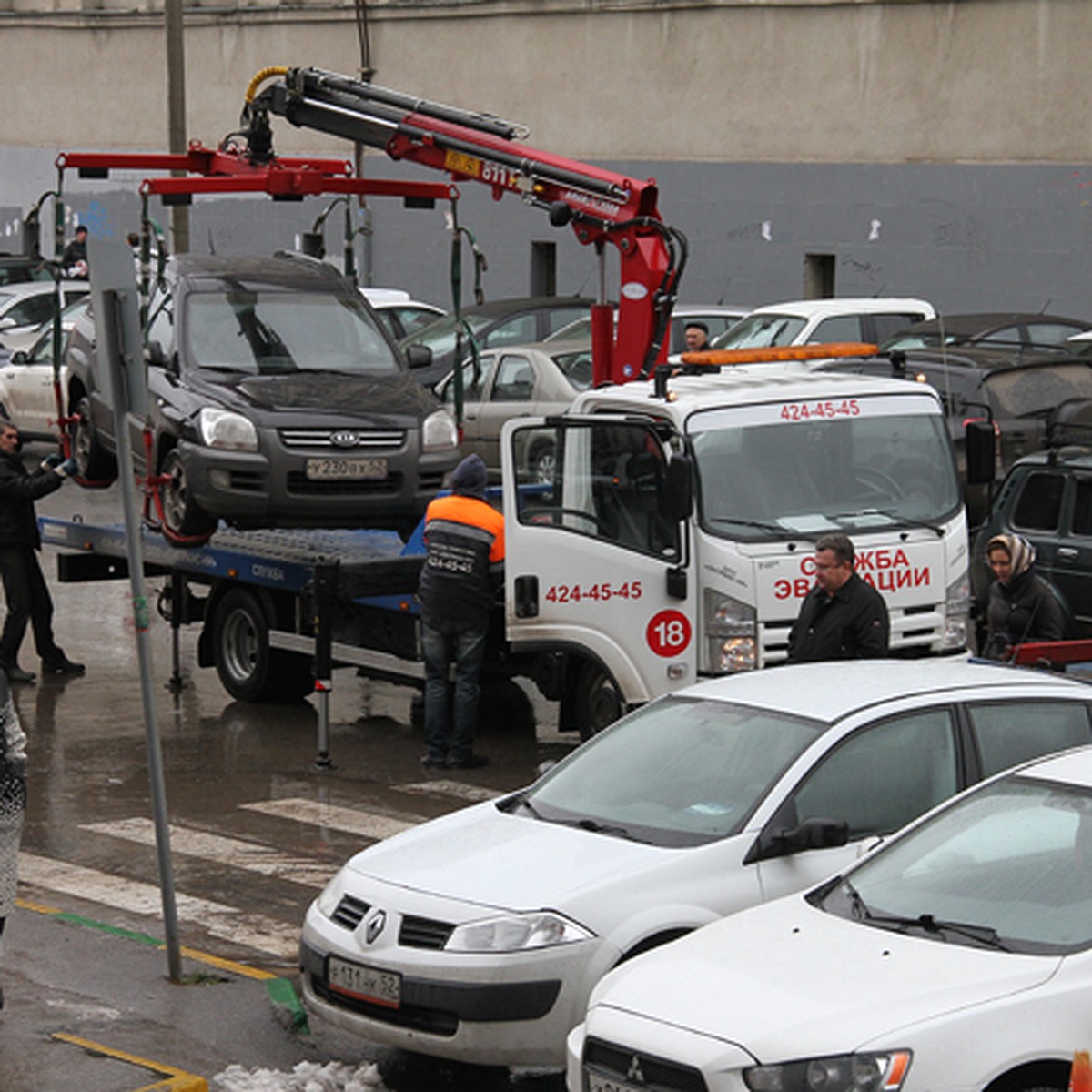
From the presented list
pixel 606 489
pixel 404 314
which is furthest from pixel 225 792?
pixel 404 314

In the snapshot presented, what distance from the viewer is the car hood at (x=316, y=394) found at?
14.5 meters

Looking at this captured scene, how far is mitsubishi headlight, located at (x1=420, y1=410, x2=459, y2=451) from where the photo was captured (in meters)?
14.8

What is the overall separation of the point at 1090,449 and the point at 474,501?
5.05 metres

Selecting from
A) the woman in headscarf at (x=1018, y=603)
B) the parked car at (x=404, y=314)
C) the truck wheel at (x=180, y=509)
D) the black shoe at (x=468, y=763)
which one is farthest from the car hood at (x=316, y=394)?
the parked car at (x=404, y=314)

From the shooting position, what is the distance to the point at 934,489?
13.1 meters

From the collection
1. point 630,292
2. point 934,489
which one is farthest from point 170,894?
point 630,292

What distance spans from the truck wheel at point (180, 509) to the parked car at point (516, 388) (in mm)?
7393

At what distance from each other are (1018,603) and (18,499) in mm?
7359

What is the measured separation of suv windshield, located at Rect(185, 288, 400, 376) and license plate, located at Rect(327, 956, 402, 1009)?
763 cm

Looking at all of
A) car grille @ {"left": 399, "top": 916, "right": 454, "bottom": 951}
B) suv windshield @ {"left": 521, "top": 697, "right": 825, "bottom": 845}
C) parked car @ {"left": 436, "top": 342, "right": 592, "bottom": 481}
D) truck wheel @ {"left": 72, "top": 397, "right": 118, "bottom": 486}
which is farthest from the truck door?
parked car @ {"left": 436, "top": 342, "right": 592, "bottom": 481}

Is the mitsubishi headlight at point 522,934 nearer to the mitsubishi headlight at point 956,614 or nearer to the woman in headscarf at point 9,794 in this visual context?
the woman in headscarf at point 9,794

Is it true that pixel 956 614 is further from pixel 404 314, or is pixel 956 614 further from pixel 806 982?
pixel 404 314

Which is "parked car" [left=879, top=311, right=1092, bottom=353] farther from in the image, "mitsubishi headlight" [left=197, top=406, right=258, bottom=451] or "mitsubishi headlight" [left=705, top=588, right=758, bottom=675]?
"mitsubishi headlight" [left=705, top=588, right=758, bottom=675]

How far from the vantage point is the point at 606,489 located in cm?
1286
